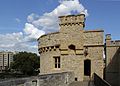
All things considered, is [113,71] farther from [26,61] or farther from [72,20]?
[26,61]

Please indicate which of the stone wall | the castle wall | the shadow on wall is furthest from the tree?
the stone wall

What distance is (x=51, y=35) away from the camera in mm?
29562

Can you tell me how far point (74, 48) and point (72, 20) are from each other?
10.00 feet

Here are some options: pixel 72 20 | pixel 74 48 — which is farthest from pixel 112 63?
pixel 72 20

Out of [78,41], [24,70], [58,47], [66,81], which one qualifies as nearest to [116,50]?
[78,41]

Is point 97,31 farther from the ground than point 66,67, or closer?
farther from the ground

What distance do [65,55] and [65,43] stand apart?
1.31 meters

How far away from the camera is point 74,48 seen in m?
28.5

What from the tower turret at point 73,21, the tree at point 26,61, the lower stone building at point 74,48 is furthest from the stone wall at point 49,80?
the tree at point 26,61

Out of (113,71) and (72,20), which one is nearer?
(113,71)

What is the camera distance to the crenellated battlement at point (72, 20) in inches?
1113

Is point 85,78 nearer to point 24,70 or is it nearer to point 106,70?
point 106,70

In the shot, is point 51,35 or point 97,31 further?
point 51,35

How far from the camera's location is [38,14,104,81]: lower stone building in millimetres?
27453
